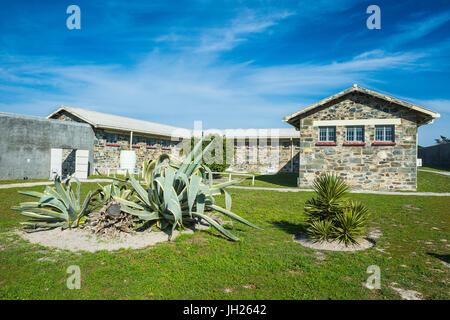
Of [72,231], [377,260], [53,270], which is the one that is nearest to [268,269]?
[377,260]

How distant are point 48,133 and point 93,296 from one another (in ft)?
49.3

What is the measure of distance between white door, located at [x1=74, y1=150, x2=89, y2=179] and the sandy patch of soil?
460 inches

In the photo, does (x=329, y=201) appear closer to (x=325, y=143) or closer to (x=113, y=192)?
(x=113, y=192)

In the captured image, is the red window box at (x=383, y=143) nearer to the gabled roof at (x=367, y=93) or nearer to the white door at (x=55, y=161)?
the gabled roof at (x=367, y=93)

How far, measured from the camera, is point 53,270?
384cm

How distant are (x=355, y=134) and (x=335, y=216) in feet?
32.9

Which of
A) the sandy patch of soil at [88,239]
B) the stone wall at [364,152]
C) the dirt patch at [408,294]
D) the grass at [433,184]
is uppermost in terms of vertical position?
the stone wall at [364,152]

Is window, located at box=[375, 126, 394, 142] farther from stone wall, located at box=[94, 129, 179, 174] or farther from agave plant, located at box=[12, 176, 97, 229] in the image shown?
agave plant, located at box=[12, 176, 97, 229]

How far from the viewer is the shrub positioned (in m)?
5.23

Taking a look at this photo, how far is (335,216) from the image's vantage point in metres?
5.47

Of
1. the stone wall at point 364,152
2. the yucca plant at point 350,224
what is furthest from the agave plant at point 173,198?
the stone wall at point 364,152

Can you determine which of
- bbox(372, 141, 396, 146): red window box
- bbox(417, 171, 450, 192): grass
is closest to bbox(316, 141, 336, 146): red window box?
bbox(372, 141, 396, 146): red window box

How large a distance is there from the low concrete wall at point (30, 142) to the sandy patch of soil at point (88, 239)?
35.3 ft

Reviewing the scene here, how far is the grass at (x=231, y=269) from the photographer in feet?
11.0
